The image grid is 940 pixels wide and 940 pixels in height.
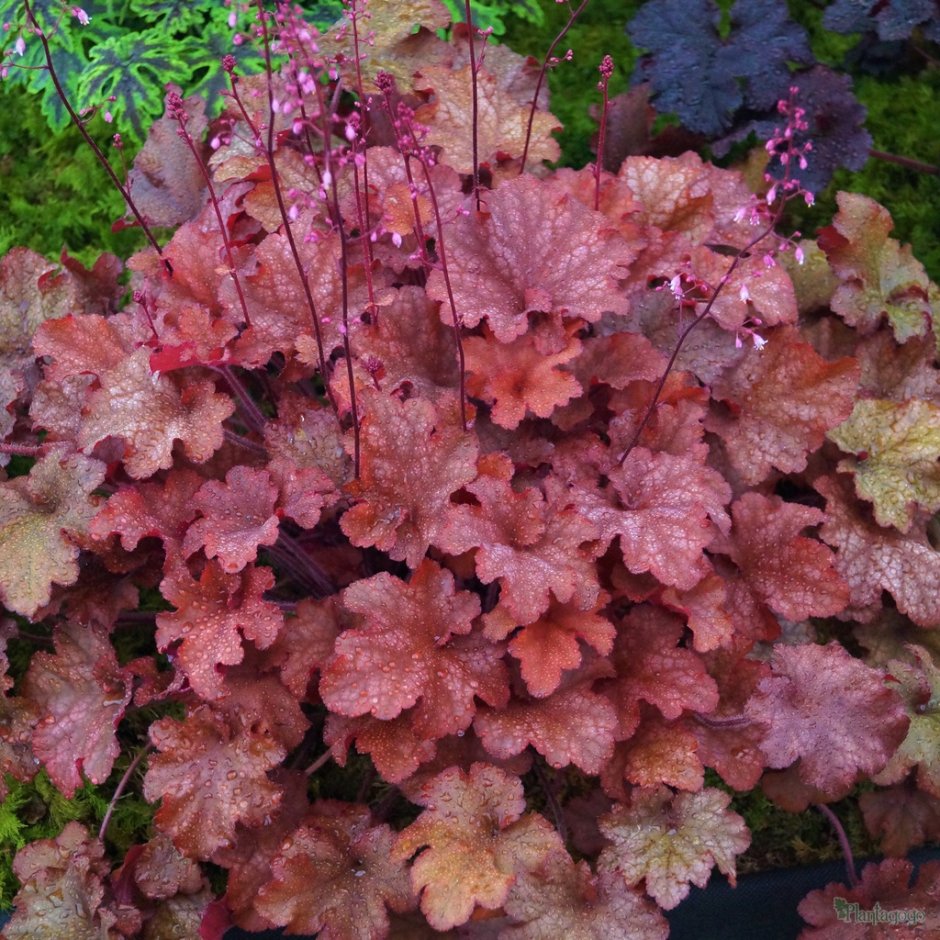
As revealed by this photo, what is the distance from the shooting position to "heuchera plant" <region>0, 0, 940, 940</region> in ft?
6.09

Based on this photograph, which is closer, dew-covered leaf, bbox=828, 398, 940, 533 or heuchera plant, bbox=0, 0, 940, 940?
heuchera plant, bbox=0, 0, 940, 940

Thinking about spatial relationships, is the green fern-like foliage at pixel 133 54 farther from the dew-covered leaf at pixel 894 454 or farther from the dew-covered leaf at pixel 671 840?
the dew-covered leaf at pixel 671 840

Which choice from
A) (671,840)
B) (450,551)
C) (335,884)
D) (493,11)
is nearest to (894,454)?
(671,840)

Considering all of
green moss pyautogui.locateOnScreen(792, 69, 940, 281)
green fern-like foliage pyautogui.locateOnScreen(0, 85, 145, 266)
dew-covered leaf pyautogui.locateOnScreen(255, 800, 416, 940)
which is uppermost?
green fern-like foliage pyautogui.locateOnScreen(0, 85, 145, 266)

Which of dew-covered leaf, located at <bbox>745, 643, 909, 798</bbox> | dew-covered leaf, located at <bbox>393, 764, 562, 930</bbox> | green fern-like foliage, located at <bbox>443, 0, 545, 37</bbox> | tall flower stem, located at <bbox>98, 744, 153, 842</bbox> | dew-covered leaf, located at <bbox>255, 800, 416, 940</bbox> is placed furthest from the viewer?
green fern-like foliage, located at <bbox>443, 0, 545, 37</bbox>

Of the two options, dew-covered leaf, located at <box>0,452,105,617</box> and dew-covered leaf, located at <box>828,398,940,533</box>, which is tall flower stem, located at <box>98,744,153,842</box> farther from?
dew-covered leaf, located at <box>828,398,940,533</box>

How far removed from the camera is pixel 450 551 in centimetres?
182

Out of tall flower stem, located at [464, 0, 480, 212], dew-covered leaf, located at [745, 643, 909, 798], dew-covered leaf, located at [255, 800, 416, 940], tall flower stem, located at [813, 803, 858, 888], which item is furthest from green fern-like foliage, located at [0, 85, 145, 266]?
tall flower stem, located at [813, 803, 858, 888]

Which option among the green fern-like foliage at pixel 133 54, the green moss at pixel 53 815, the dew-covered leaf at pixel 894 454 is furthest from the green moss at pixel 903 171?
the green moss at pixel 53 815

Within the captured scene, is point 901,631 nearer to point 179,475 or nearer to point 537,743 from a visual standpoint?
point 537,743

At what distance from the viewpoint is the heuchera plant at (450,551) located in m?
1.86

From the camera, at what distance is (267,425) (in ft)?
7.02

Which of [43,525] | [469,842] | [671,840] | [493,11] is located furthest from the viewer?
[493,11]

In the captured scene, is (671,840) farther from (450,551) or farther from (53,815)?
(53,815)
